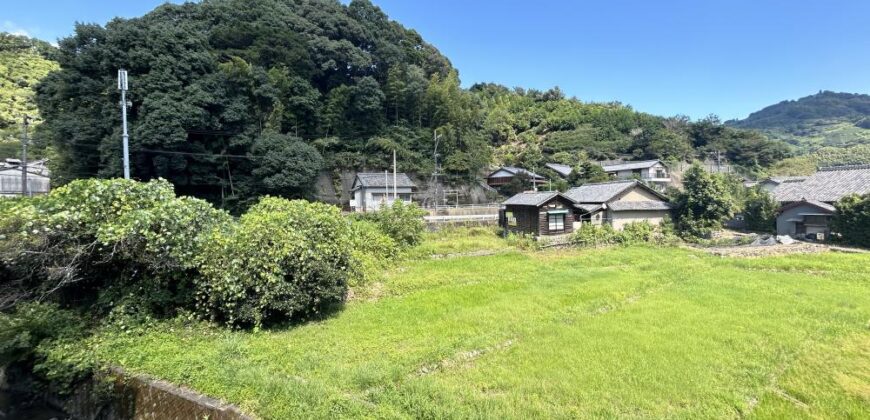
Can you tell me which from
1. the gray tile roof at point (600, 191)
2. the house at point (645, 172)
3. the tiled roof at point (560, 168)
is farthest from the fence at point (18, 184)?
the house at point (645, 172)

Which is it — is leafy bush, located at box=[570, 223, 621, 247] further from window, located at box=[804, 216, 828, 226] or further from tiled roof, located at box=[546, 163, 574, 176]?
tiled roof, located at box=[546, 163, 574, 176]

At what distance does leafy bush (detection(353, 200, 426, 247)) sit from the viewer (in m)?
19.1

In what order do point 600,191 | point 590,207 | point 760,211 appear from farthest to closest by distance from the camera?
point 600,191 < point 760,211 < point 590,207

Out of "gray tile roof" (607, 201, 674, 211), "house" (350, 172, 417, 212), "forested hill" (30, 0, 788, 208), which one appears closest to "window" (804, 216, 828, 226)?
"gray tile roof" (607, 201, 674, 211)

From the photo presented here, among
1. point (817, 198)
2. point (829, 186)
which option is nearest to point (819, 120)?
point (829, 186)

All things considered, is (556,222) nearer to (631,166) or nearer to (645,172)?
(631,166)

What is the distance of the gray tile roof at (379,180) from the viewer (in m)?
33.6

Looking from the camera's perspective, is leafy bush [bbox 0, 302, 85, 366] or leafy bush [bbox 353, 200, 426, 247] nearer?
leafy bush [bbox 0, 302, 85, 366]

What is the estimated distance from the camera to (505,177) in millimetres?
42656

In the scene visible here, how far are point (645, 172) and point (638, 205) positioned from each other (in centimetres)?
2114

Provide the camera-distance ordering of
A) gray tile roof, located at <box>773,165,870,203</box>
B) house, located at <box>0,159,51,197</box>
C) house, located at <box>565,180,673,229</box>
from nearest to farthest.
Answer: gray tile roof, located at <box>773,165,870,203</box>, house, located at <box>565,180,673,229</box>, house, located at <box>0,159,51,197</box>

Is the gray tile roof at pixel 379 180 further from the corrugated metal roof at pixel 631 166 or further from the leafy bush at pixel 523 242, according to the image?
the corrugated metal roof at pixel 631 166

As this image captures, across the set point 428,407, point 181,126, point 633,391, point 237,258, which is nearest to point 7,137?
point 181,126

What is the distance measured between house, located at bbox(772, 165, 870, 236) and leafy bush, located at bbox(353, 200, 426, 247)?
79.9ft
